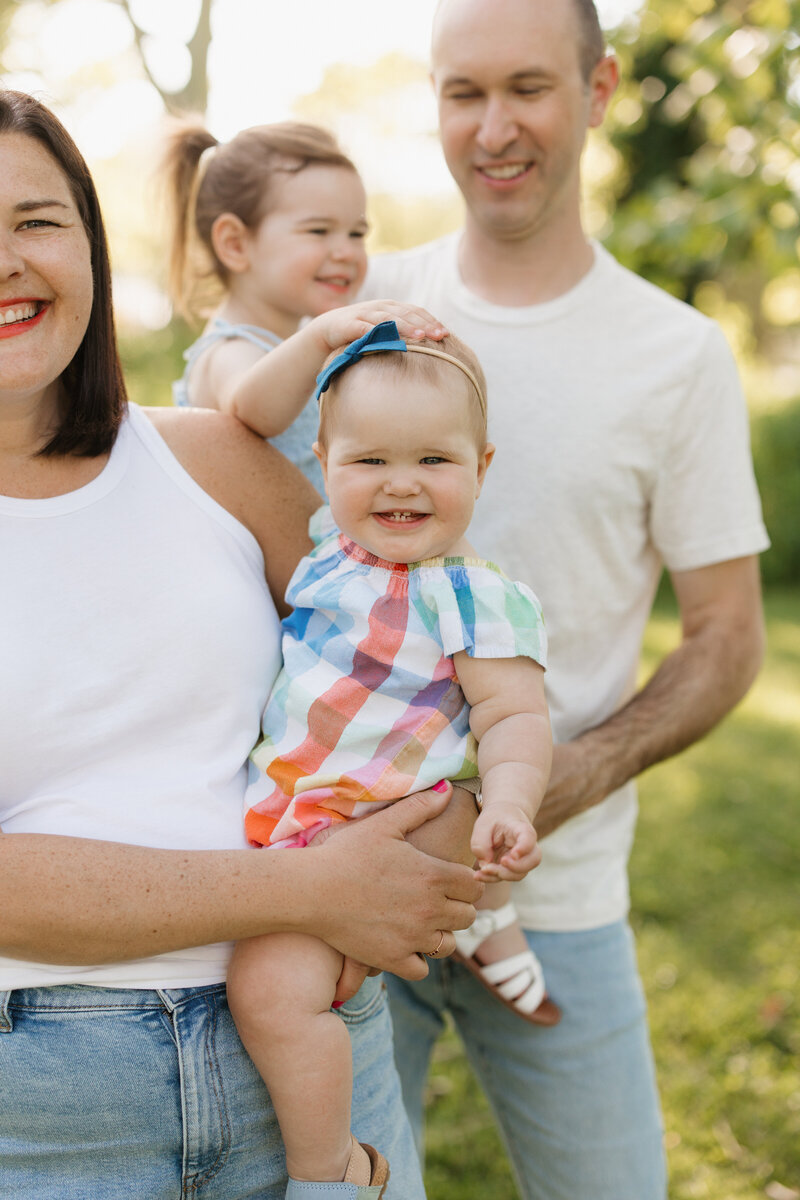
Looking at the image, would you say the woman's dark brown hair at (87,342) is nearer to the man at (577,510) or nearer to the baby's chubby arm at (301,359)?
the baby's chubby arm at (301,359)

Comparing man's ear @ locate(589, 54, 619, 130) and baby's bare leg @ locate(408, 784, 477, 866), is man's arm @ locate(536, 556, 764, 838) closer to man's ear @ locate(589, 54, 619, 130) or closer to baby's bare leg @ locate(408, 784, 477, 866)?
baby's bare leg @ locate(408, 784, 477, 866)

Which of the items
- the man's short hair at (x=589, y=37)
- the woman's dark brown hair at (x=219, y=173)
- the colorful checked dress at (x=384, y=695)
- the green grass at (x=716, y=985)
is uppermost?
the man's short hair at (x=589, y=37)

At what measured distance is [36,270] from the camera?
1739mm

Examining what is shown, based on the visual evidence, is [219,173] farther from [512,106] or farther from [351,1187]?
[351,1187]

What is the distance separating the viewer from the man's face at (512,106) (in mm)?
2408

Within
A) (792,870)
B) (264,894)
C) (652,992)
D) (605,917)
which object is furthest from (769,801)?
(264,894)

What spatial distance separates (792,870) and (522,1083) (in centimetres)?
308

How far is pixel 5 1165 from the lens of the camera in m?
1.62

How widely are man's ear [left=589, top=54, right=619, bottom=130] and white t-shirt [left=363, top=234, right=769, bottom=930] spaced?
379mm

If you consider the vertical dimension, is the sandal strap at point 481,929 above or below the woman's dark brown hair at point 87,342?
below

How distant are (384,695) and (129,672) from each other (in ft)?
1.42

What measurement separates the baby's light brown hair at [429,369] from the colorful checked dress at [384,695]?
0.27 m

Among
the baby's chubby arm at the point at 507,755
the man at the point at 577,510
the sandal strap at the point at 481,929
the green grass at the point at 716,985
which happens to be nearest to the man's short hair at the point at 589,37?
the man at the point at 577,510

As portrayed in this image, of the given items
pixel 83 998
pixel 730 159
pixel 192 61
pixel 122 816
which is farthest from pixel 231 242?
pixel 192 61
